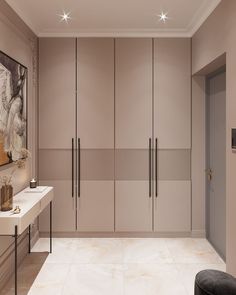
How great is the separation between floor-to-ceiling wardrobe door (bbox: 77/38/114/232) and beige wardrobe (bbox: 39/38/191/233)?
13 mm

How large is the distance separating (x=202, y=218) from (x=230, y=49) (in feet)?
8.03

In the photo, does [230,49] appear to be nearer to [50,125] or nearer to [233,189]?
[233,189]

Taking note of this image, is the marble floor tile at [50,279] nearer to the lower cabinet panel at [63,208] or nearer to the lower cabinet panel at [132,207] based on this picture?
the lower cabinet panel at [63,208]

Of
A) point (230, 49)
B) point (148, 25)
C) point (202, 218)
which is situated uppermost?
point (148, 25)

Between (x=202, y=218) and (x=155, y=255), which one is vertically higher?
(x=202, y=218)

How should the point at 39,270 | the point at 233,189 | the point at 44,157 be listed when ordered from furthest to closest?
the point at 44,157 < the point at 39,270 < the point at 233,189

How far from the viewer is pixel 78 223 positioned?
455 cm

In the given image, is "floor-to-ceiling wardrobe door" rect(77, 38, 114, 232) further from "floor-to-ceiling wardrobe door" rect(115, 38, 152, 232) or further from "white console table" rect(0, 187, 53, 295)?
"white console table" rect(0, 187, 53, 295)

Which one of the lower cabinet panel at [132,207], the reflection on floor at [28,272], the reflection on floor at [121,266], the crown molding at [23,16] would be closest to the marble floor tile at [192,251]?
the reflection on floor at [121,266]

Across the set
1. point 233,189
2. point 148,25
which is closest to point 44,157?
point 148,25

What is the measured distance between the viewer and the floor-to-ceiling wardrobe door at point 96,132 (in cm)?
448

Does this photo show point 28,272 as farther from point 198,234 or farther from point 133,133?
point 198,234

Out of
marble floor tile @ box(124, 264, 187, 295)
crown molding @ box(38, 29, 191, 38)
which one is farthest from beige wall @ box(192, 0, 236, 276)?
crown molding @ box(38, 29, 191, 38)

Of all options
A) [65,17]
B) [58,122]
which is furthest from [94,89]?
[65,17]
